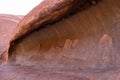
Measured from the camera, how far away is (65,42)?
2.36ft

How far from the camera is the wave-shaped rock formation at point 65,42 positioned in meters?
0.67

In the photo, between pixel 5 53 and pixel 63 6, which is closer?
pixel 63 6

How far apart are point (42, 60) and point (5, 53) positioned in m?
0.11

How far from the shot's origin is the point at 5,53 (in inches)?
30.0

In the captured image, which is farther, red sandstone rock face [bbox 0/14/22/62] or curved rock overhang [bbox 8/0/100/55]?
red sandstone rock face [bbox 0/14/22/62]

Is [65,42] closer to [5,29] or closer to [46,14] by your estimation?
[46,14]

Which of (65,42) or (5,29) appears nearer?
(65,42)

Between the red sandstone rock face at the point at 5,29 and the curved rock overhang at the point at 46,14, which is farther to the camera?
the red sandstone rock face at the point at 5,29

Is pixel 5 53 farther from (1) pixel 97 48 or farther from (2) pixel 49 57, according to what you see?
(1) pixel 97 48

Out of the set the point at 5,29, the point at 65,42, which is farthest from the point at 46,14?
the point at 5,29

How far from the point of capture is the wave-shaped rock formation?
667 mm

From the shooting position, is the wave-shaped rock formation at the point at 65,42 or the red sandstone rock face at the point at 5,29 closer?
the wave-shaped rock formation at the point at 65,42

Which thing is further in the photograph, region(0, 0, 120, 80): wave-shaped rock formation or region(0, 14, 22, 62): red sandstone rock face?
region(0, 14, 22, 62): red sandstone rock face

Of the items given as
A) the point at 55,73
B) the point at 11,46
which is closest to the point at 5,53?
the point at 11,46
